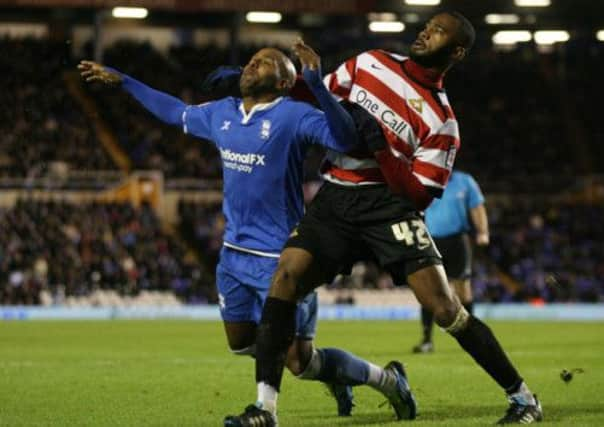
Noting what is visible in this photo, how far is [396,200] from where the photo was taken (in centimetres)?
729

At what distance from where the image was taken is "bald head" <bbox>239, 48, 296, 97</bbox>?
7.44m

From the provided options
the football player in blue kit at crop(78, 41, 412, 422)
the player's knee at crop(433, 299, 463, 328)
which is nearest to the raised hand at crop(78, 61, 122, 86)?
the football player in blue kit at crop(78, 41, 412, 422)

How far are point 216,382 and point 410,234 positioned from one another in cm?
379

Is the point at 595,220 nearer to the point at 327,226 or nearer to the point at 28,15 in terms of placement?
the point at 28,15

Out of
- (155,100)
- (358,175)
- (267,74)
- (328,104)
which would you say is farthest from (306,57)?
(155,100)

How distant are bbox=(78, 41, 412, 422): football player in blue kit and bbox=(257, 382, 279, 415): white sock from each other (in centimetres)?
63

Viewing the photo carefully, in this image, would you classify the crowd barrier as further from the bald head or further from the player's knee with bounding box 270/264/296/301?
the player's knee with bounding box 270/264/296/301

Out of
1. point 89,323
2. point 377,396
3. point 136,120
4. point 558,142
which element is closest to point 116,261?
point 89,323

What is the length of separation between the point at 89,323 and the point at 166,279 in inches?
218

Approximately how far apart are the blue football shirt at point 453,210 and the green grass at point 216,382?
54.0 inches

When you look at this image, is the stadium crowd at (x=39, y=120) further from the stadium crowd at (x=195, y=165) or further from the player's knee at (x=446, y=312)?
the player's knee at (x=446, y=312)

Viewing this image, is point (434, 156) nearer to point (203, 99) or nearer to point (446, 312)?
point (446, 312)

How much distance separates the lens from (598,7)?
3922 centimetres

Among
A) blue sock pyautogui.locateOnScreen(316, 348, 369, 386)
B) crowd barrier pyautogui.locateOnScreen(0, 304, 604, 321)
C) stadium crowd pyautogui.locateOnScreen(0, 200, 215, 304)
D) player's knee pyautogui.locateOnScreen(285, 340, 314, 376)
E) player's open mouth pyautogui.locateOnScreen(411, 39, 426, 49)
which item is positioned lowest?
crowd barrier pyautogui.locateOnScreen(0, 304, 604, 321)
